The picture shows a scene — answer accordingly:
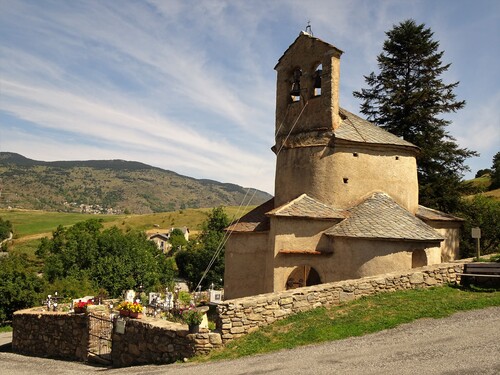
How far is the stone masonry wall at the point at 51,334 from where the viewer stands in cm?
1390

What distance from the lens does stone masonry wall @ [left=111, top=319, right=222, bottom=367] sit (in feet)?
33.4

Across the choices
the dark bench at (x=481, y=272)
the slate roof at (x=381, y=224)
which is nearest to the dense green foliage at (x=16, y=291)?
the slate roof at (x=381, y=224)

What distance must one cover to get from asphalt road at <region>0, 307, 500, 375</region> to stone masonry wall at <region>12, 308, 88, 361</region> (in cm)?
401

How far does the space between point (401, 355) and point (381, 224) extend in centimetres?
686

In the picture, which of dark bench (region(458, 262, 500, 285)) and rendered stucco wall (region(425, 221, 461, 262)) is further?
rendered stucco wall (region(425, 221, 461, 262))

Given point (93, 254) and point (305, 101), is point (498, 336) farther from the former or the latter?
point (93, 254)

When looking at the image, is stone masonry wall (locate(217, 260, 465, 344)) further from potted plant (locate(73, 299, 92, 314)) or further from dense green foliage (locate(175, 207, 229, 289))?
dense green foliage (locate(175, 207, 229, 289))

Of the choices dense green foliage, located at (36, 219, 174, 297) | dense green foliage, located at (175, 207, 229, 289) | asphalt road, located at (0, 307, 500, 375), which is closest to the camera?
asphalt road, located at (0, 307, 500, 375)

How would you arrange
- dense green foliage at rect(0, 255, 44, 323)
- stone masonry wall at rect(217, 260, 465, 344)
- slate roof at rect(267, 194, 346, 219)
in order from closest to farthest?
1. stone masonry wall at rect(217, 260, 465, 344)
2. slate roof at rect(267, 194, 346, 219)
3. dense green foliage at rect(0, 255, 44, 323)

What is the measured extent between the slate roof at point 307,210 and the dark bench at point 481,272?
4352mm

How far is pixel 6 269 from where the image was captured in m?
35.1

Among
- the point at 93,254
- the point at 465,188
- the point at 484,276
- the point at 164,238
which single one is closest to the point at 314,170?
the point at 484,276

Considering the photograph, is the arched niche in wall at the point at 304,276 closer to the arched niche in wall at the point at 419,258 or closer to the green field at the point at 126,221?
the arched niche in wall at the point at 419,258

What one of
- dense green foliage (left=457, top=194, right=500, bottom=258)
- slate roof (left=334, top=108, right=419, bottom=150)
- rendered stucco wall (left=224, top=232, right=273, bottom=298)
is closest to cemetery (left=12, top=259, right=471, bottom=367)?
rendered stucco wall (left=224, top=232, right=273, bottom=298)
